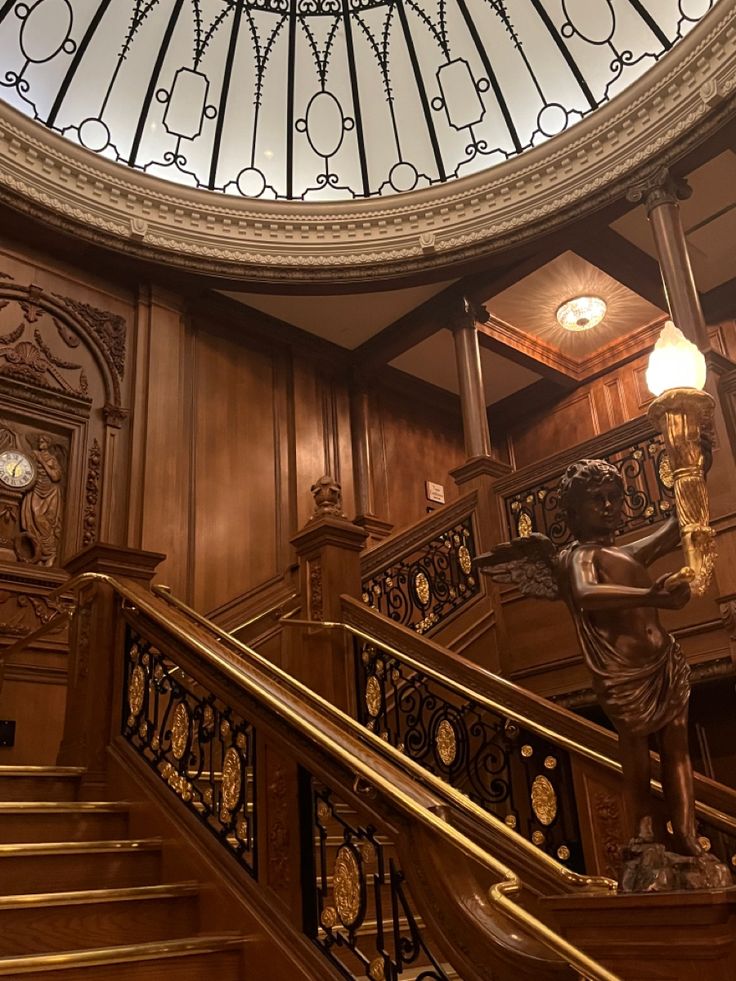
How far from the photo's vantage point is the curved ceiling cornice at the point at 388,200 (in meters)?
7.64

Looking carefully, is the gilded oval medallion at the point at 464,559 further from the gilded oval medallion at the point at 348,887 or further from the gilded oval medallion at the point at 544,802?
the gilded oval medallion at the point at 348,887

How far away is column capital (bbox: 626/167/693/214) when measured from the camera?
7.77 m

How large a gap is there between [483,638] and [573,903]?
4882mm

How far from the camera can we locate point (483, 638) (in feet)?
22.9

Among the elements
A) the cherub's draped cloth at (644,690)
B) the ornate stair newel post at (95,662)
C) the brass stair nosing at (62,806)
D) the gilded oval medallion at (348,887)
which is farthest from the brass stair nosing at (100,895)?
the cherub's draped cloth at (644,690)

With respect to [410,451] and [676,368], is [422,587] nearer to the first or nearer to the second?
[410,451]

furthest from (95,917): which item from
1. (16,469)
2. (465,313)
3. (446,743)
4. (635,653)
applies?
(465,313)

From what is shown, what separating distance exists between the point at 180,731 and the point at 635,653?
2.19m

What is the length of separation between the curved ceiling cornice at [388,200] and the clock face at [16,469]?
2.23 m

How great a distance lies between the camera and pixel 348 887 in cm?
274

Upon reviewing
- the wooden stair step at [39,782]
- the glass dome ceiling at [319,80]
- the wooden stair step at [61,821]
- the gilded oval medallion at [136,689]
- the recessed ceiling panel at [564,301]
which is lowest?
the wooden stair step at [61,821]

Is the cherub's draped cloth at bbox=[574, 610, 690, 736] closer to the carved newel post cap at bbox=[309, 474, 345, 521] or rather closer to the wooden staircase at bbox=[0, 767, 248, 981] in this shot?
the wooden staircase at bbox=[0, 767, 248, 981]

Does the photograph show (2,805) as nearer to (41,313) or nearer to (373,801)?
(373,801)

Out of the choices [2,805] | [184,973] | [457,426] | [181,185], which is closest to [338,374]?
[457,426]
